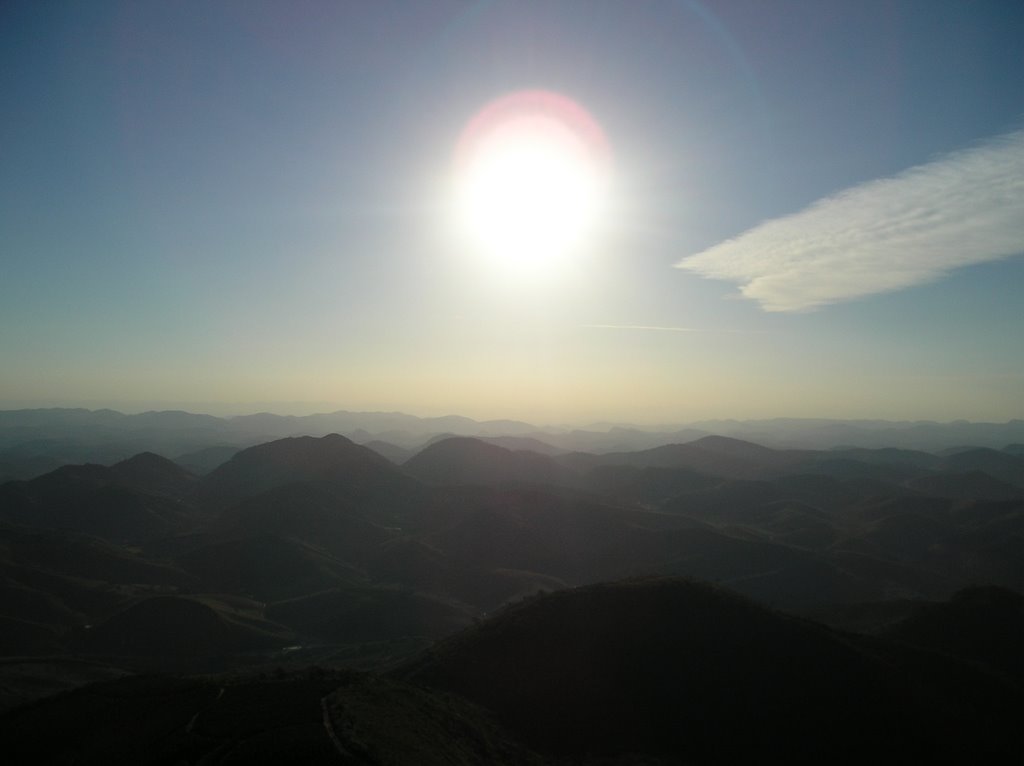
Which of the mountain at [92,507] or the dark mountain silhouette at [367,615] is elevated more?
the mountain at [92,507]

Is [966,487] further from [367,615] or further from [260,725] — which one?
[260,725]

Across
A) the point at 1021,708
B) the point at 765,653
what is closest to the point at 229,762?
the point at 765,653

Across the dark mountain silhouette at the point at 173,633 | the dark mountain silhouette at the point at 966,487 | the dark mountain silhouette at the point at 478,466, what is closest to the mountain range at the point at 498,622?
the dark mountain silhouette at the point at 173,633

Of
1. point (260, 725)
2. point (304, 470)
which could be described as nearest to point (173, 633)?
point (260, 725)

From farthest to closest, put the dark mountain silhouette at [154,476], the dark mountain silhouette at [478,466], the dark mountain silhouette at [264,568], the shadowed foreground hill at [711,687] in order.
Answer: the dark mountain silhouette at [478,466] < the dark mountain silhouette at [154,476] < the dark mountain silhouette at [264,568] < the shadowed foreground hill at [711,687]

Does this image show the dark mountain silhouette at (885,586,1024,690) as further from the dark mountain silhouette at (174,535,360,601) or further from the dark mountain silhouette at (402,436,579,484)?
the dark mountain silhouette at (402,436,579,484)

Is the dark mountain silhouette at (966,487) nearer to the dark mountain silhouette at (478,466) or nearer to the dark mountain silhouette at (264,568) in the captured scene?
the dark mountain silhouette at (478,466)

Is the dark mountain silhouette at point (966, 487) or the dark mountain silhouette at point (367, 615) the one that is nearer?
the dark mountain silhouette at point (367, 615)

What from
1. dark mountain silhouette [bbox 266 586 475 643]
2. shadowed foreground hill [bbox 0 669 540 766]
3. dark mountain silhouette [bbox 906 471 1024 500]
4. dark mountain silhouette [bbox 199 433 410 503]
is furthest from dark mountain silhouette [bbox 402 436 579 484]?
shadowed foreground hill [bbox 0 669 540 766]
